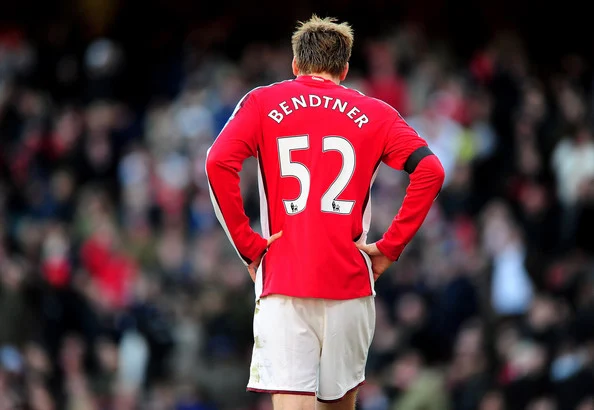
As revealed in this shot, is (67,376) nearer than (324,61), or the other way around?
(324,61)

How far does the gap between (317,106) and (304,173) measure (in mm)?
317

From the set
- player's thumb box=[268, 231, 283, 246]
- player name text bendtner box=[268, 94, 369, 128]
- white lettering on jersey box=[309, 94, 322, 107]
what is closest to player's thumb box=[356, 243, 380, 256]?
player's thumb box=[268, 231, 283, 246]

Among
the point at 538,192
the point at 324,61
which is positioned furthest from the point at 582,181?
the point at 324,61

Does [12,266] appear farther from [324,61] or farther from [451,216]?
[324,61]

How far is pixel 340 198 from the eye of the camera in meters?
5.52

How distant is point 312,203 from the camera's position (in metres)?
5.49

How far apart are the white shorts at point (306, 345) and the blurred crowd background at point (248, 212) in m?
4.88

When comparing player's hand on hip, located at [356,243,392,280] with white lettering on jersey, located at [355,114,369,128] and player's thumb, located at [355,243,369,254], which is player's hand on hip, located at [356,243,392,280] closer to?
player's thumb, located at [355,243,369,254]

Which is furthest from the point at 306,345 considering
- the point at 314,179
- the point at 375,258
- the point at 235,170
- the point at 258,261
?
the point at 235,170

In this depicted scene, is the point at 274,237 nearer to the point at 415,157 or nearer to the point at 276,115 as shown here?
the point at 276,115

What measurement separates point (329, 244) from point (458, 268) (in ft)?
22.1

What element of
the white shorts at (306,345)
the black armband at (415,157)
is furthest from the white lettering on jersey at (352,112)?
the white shorts at (306,345)

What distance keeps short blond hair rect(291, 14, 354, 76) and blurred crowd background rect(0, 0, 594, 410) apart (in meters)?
5.31

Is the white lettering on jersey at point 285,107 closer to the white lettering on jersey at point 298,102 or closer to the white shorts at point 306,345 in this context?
the white lettering on jersey at point 298,102
